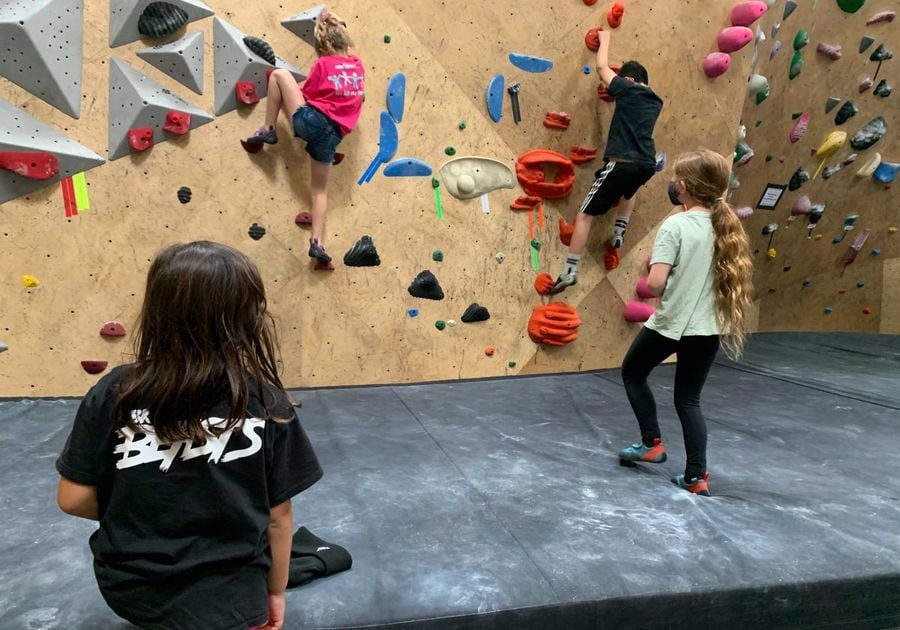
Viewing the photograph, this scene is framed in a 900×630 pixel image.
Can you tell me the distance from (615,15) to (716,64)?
0.64 m

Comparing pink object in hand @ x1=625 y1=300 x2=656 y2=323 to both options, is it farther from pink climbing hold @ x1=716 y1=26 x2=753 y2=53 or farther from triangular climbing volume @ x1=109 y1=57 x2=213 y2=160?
triangular climbing volume @ x1=109 y1=57 x2=213 y2=160

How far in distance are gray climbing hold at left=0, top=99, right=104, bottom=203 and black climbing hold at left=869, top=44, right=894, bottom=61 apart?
473 centimetres

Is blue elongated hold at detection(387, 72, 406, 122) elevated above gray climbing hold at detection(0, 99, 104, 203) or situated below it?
above

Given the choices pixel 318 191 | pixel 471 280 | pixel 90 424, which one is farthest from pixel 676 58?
pixel 90 424

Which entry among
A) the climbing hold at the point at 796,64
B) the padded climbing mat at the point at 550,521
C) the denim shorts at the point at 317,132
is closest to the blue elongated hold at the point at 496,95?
the denim shorts at the point at 317,132

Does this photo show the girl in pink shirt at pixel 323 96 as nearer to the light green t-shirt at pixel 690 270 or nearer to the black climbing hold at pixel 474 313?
the black climbing hold at pixel 474 313

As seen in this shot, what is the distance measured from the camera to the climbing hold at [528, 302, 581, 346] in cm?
350

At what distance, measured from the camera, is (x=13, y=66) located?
8.24 ft

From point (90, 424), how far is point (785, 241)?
545 centimetres

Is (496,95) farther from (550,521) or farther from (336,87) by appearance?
(550,521)

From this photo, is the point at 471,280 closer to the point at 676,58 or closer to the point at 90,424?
the point at 676,58

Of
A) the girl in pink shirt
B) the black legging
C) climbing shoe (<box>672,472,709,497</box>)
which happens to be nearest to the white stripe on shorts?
the girl in pink shirt

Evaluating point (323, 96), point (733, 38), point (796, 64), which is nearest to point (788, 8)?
point (796, 64)

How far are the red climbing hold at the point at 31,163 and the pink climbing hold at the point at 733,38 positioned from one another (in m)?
3.37
